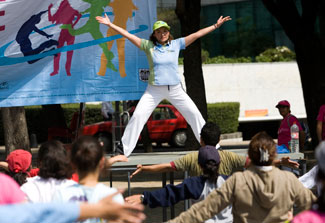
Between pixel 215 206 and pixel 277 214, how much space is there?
552 mm

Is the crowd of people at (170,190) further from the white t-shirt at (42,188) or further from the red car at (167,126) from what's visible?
the red car at (167,126)

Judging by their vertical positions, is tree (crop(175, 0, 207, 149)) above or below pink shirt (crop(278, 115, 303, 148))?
above

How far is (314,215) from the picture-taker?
132 inches

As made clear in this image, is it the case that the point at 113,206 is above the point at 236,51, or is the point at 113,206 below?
below

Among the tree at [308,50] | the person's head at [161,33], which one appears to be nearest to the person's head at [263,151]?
the person's head at [161,33]

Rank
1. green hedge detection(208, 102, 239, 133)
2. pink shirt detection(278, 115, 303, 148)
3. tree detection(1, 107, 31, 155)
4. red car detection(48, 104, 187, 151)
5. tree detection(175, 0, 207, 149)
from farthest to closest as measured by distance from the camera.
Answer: green hedge detection(208, 102, 239, 133) → red car detection(48, 104, 187, 151) → tree detection(1, 107, 31, 155) → tree detection(175, 0, 207, 149) → pink shirt detection(278, 115, 303, 148)

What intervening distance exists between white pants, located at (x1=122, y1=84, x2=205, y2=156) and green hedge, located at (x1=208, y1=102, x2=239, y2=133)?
19.4 m

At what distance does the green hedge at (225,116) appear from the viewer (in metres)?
28.7

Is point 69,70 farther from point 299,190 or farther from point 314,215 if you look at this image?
point 314,215

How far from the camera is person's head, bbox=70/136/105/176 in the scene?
13.4ft

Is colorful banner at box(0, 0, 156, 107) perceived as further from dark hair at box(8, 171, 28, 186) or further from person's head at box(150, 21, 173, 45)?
dark hair at box(8, 171, 28, 186)

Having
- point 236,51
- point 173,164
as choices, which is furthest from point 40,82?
point 236,51

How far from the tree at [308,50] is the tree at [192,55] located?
185 centimetres

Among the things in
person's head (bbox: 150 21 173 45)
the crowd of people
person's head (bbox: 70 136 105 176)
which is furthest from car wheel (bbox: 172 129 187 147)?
person's head (bbox: 70 136 105 176)
